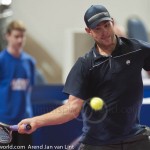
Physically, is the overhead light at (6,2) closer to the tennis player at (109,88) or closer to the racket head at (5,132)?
the racket head at (5,132)

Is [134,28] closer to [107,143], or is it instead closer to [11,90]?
[11,90]

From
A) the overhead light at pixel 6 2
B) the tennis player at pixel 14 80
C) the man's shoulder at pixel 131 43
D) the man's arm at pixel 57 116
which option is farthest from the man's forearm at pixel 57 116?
the overhead light at pixel 6 2

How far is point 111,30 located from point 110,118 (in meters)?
0.36

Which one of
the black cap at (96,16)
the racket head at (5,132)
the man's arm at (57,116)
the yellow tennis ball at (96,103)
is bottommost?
the racket head at (5,132)

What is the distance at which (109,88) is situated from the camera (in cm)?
197

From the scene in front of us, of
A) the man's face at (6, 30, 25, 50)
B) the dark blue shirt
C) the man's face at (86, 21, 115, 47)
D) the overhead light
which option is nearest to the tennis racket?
the dark blue shirt

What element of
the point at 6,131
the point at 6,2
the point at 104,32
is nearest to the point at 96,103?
the point at 104,32

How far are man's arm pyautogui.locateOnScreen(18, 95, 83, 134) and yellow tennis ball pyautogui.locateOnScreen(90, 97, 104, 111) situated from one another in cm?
5

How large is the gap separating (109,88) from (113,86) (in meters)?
0.02

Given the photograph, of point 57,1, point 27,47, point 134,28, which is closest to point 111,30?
point 57,1

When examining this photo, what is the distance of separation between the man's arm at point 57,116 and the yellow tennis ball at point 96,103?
0.17 feet

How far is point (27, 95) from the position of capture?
2.92 metres

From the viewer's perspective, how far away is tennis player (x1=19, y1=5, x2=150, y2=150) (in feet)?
6.41

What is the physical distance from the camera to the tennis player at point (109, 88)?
195cm
